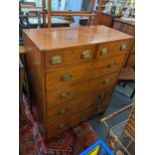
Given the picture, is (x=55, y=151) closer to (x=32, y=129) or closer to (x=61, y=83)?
(x=32, y=129)

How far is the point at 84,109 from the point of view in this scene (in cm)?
153

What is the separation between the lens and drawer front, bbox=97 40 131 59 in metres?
1.14

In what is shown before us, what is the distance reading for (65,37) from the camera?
1.10 meters

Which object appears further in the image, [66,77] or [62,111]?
[62,111]

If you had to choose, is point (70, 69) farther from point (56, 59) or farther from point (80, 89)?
point (80, 89)

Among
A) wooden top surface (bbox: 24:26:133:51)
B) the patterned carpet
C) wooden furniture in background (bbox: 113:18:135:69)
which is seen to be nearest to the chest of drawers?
wooden top surface (bbox: 24:26:133:51)

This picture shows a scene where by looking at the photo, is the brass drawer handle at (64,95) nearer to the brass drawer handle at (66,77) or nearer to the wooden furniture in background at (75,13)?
the brass drawer handle at (66,77)

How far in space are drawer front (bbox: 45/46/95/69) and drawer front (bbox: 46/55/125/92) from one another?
0.18 feet

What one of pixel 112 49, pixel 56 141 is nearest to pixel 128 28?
pixel 112 49

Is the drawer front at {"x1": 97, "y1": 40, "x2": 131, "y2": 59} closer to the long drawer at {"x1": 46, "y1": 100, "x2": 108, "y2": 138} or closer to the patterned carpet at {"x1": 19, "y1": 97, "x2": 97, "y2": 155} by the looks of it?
the long drawer at {"x1": 46, "y1": 100, "x2": 108, "y2": 138}

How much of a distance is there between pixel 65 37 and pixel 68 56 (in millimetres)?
211
